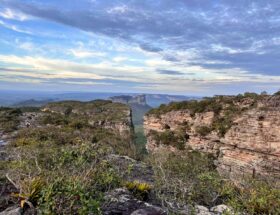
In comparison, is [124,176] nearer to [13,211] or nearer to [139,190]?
[139,190]

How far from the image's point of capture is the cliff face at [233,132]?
3559cm

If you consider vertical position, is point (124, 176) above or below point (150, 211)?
below

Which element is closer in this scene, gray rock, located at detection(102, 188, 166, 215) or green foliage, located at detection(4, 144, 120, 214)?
green foliage, located at detection(4, 144, 120, 214)

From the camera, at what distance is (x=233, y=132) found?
39.6 metres

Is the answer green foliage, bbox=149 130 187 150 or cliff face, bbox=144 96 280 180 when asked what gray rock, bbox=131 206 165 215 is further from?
green foliage, bbox=149 130 187 150

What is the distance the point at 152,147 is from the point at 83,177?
42.9m

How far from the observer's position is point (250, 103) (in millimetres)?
43000

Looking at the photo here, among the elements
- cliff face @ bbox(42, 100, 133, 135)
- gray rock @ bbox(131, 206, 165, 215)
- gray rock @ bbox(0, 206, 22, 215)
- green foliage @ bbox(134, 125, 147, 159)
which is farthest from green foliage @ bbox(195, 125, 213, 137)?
gray rock @ bbox(0, 206, 22, 215)

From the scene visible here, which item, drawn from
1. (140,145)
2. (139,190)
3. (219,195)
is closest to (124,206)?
(139,190)

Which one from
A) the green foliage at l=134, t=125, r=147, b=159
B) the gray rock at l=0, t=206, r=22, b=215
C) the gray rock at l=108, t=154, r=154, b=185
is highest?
the gray rock at l=0, t=206, r=22, b=215

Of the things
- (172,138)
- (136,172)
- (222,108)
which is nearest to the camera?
(136,172)

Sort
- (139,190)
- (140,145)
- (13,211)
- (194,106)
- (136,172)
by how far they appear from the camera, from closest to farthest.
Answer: (13,211) < (139,190) < (136,172) < (140,145) < (194,106)

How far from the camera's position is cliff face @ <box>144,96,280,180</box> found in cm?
3559

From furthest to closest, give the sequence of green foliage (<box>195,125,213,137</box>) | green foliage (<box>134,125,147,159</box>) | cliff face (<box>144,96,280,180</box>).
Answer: green foliage (<box>195,125,213,137</box>), cliff face (<box>144,96,280,180</box>), green foliage (<box>134,125,147,159</box>)
